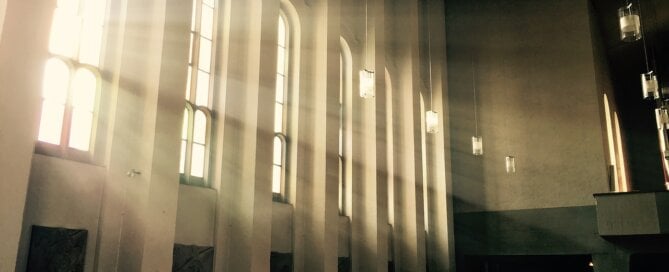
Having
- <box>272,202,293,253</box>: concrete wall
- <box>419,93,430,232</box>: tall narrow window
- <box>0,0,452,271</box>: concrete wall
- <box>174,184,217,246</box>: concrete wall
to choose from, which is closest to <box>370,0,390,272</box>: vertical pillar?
<box>0,0,452,271</box>: concrete wall

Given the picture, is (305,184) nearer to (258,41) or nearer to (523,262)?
(258,41)

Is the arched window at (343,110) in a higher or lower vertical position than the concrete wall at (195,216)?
higher

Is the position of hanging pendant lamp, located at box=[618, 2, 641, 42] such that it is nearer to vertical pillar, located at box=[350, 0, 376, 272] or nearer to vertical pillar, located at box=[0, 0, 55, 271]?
vertical pillar, located at box=[350, 0, 376, 272]

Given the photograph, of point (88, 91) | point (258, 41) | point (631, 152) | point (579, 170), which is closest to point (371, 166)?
point (258, 41)

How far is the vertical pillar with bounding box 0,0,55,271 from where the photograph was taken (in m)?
4.99

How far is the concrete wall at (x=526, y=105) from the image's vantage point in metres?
14.1

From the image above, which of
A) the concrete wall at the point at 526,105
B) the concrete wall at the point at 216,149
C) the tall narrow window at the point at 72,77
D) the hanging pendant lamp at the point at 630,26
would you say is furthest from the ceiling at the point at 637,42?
the tall narrow window at the point at 72,77

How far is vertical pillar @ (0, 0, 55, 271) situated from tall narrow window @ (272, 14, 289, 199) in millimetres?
4213

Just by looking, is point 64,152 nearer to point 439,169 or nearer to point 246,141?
point 246,141

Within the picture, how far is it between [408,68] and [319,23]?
12.9 feet

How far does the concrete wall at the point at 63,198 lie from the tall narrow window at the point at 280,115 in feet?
11.2

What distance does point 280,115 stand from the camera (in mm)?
9883

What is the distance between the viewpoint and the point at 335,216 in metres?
9.84

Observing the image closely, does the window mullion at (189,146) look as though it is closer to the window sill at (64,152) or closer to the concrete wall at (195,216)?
the concrete wall at (195,216)
